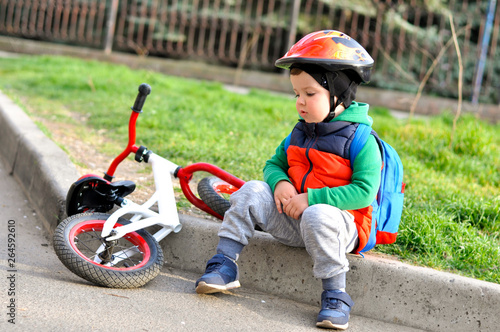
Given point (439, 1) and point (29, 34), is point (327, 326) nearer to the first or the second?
point (439, 1)

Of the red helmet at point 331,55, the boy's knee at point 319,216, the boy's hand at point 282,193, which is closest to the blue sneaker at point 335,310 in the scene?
the boy's knee at point 319,216

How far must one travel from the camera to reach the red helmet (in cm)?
268

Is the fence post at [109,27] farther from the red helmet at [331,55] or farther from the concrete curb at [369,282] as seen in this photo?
the red helmet at [331,55]

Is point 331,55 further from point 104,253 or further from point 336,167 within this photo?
point 104,253

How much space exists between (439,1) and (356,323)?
8.98 m

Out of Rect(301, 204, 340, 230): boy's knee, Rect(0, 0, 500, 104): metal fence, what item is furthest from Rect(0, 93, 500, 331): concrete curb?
Rect(0, 0, 500, 104): metal fence

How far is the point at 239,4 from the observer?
10820 mm

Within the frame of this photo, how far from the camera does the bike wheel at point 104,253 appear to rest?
102 inches

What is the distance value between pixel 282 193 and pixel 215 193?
0.61 metres

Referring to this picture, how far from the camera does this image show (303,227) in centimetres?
263

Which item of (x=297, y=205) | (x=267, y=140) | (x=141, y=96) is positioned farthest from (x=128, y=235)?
(x=267, y=140)

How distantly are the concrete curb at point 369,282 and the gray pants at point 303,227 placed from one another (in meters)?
0.14

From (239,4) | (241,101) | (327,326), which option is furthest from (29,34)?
(327,326)

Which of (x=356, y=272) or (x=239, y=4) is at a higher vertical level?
(x=239, y=4)
